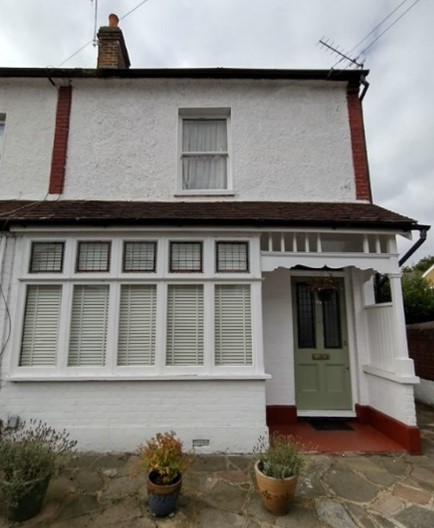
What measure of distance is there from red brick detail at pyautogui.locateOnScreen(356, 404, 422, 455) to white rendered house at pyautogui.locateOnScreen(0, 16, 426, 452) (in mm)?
33

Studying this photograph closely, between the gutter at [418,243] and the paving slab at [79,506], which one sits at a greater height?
the gutter at [418,243]

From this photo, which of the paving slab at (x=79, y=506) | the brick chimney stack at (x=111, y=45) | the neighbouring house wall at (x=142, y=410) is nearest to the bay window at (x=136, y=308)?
the neighbouring house wall at (x=142, y=410)

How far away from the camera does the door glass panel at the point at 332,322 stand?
5918mm

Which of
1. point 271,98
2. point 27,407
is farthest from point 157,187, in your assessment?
point 27,407

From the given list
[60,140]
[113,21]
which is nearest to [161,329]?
[60,140]

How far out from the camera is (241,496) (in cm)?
341

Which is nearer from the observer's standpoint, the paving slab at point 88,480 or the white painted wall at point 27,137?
the paving slab at point 88,480

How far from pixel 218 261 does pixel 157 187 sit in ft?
6.80

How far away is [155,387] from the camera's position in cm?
462

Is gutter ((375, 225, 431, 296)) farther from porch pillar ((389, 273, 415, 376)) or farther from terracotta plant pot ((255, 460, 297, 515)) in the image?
terracotta plant pot ((255, 460, 297, 515))

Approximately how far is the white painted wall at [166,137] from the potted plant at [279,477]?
4260 mm

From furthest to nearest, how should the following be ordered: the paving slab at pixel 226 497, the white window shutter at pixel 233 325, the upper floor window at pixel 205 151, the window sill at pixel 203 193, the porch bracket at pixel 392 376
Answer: the upper floor window at pixel 205 151 < the window sill at pixel 203 193 < the white window shutter at pixel 233 325 < the porch bracket at pixel 392 376 < the paving slab at pixel 226 497

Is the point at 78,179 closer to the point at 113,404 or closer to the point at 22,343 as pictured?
the point at 22,343

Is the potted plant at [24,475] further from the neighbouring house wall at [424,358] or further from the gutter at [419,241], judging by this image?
the neighbouring house wall at [424,358]
